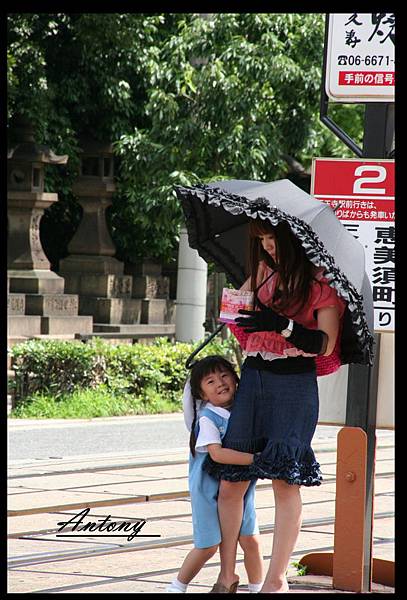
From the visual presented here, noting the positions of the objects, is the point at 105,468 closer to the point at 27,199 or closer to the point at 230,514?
the point at 230,514

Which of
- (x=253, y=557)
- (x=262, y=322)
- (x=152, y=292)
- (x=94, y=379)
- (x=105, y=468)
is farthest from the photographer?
(x=152, y=292)

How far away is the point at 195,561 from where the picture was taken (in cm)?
588

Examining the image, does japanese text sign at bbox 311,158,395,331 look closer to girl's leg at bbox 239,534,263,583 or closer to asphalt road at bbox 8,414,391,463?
girl's leg at bbox 239,534,263,583

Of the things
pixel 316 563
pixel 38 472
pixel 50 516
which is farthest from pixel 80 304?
pixel 316 563

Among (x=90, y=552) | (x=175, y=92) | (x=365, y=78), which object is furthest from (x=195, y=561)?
(x=175, y=92)

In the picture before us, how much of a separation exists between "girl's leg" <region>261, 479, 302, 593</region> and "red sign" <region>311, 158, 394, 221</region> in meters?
1.56

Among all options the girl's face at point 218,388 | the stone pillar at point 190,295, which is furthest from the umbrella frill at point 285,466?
the stone pillar at point 190,295

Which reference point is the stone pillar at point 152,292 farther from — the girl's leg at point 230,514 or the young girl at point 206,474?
the girl's leg at point 230,514

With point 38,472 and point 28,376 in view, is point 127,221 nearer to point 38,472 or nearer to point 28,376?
point 28,376

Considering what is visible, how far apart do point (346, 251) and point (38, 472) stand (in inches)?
241

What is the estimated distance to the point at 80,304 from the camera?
85.4 feet

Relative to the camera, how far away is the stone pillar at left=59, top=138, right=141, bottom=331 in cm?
2575

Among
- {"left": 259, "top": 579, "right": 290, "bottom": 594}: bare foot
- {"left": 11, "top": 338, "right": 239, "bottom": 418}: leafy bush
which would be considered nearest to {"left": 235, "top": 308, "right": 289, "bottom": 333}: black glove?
{"left": 259, "top": 579, "right": 290, "bottom": 594}: bare foot

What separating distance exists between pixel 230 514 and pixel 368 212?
171 cm
